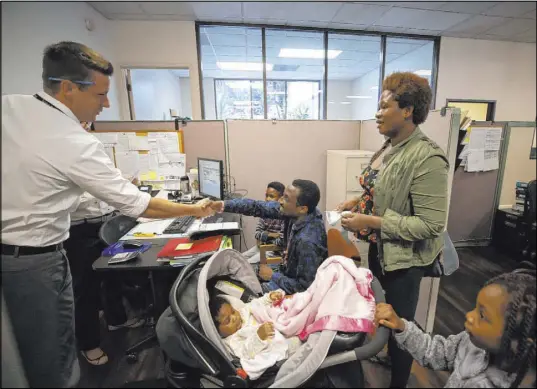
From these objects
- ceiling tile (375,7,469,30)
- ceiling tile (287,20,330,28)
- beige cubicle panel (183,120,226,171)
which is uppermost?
ceiling tile (287,20,330,28)

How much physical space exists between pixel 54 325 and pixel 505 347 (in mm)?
1193

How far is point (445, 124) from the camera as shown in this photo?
141 cm

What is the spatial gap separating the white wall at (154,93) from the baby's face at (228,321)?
278 centimetres

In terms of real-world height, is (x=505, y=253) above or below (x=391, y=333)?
above

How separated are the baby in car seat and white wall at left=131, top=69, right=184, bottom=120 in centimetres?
276

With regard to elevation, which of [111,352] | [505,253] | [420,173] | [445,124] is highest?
[445,124]

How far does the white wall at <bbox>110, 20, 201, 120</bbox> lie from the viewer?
142 inches

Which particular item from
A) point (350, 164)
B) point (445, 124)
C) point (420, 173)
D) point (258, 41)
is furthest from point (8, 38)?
point (258, 41)

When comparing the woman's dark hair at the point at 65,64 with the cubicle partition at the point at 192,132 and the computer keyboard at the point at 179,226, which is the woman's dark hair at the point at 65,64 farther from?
the cubicle partition at the point at 192,132

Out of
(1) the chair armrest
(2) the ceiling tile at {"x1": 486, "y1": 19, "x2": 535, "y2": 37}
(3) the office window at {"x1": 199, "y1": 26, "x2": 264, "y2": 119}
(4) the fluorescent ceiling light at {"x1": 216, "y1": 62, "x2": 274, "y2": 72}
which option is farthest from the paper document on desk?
(4) the fluorescent ceiling light at {"x1": 216, "y1": 62, "x2": 274, "y2": 72}

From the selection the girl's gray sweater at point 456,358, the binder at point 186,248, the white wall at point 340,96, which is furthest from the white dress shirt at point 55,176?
the white wall at point 340,96

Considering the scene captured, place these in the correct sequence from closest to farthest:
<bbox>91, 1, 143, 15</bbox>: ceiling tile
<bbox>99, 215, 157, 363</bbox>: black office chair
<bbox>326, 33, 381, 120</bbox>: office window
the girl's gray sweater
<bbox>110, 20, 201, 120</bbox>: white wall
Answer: the girl's gray sweater < <bbox>99, 215, 157, 363</bbox>: black office chair < <bbox>91, 1, 143, 15</bbox>: ceiling tile < <bbox>110, 20, 201, 120</bbox>: white wall < <bbox>326, 33, 381, 120</bbox>: office window

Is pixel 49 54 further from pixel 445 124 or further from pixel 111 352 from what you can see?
pixel 445 124

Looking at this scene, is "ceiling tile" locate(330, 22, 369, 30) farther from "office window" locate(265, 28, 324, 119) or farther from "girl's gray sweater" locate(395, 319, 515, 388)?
"girl's gray sweater" locate(395, 319, 515, 388)
